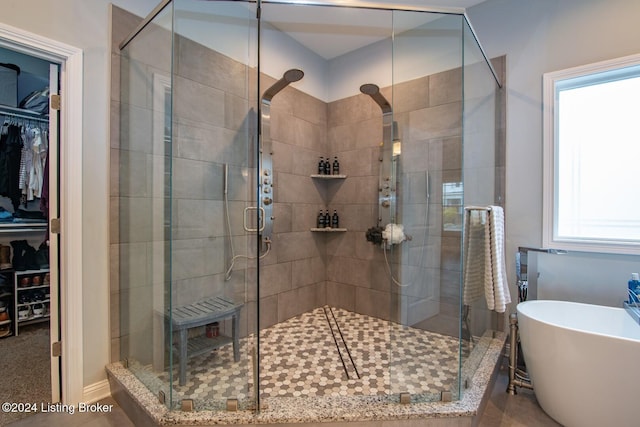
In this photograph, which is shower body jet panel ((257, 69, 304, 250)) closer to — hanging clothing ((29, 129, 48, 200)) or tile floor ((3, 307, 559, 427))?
tile floor ((3, 307, 559, 427))

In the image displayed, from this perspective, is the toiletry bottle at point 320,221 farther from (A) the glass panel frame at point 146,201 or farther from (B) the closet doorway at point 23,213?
(B) the closet doorway at point 23,213

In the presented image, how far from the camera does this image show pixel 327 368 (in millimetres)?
2061

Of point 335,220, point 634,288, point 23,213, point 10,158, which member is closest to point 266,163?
point 335,220

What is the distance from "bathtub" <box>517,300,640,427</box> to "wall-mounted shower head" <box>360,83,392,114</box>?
2.09m

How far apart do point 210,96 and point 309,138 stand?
4.84 feet

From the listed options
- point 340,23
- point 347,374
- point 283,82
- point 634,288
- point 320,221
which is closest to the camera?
point 634,288

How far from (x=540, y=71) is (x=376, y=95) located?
1.32m

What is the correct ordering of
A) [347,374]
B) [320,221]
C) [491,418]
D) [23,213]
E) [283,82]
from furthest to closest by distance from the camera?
1. [320,221]
2. [23,213]
3. [283,82]
4. [347,374]
5. [491,418]

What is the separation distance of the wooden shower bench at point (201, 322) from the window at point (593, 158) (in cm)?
230

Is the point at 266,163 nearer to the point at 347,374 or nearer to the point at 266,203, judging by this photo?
the point at 266,203

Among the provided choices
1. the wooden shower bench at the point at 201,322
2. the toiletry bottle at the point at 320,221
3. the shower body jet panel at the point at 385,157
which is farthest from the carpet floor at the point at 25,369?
the shower body jet panel at the point at 385,157

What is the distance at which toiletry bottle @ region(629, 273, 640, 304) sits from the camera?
1848 mm

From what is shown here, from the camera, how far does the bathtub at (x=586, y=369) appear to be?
1451 millimetres

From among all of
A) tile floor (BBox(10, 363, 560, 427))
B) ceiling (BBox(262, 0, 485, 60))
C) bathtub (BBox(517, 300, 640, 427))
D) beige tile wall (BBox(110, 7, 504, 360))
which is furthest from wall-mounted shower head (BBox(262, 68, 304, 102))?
tile floor (BBox(10, 363, 560, 427))
